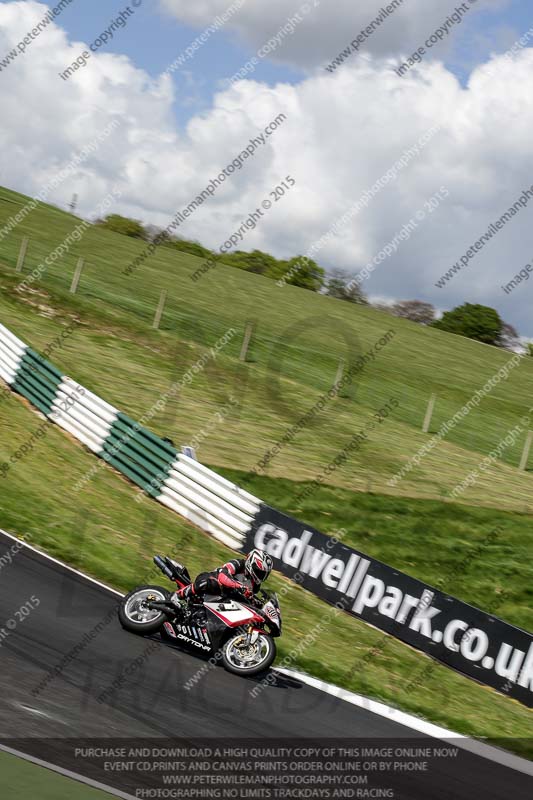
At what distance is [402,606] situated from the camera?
13.5 metres

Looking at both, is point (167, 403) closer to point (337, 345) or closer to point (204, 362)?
point (204, 362)

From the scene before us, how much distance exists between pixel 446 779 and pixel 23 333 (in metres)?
19.3

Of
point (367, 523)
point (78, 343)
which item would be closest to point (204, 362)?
point (78, 343)

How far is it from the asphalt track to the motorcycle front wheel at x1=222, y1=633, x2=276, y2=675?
0.43 ft

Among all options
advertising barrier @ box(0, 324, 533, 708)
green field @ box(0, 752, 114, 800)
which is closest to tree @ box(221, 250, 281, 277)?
advertising barrier @ box(0, 324, 533, 708)

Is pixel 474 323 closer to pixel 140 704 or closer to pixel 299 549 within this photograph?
pixel 299 549

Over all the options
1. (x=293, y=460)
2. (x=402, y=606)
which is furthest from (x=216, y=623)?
(x=293, y=460)

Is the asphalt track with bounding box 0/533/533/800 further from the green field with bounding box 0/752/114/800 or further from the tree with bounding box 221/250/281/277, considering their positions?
the tree with bounding box 221/250/281/277

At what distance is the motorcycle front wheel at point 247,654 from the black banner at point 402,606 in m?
3.88

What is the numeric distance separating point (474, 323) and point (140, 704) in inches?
2274

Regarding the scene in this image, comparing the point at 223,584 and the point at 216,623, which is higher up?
the point at 223,584

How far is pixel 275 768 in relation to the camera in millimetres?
7562

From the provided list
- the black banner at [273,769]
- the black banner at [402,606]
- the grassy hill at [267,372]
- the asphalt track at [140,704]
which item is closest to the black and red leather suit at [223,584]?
the asphalt track at [140,704]

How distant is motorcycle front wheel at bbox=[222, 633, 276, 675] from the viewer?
9.75 m
